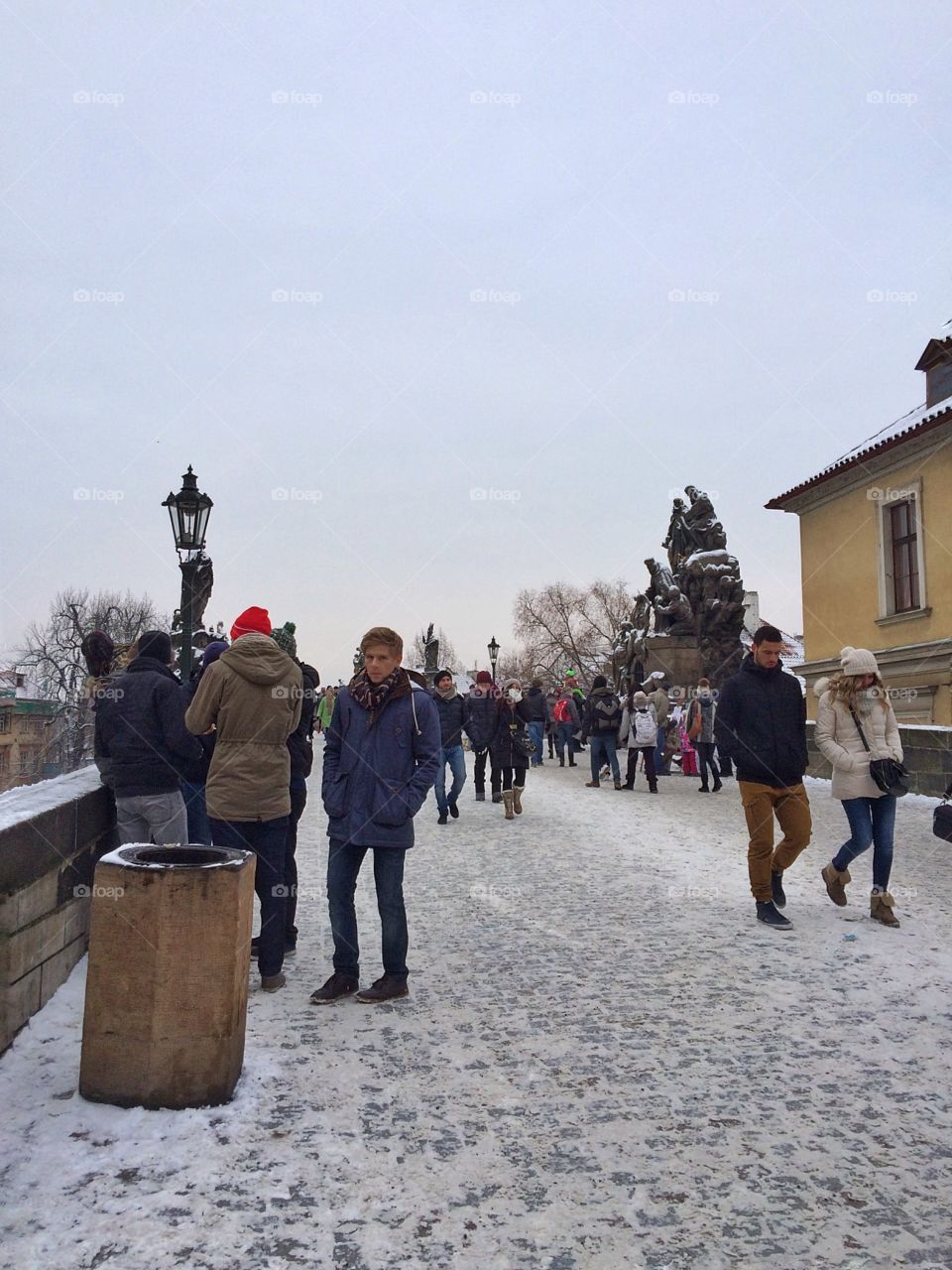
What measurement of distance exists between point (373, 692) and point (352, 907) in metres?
1.07

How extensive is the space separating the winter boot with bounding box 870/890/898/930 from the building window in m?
17.3

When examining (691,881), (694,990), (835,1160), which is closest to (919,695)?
(691,881)

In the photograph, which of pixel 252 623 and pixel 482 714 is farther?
pixel 482 714

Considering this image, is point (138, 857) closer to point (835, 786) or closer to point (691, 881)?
point (835, 786)

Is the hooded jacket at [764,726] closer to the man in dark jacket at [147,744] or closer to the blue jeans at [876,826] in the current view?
the blue jeans at [876,826]

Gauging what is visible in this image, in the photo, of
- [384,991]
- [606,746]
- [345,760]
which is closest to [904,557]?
[606,746]

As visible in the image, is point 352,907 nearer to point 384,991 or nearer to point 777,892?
point 384,991

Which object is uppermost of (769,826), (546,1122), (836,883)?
(769,826)

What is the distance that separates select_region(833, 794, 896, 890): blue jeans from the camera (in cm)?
661

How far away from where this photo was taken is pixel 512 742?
13367 mm

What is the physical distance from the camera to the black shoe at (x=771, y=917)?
643 cm

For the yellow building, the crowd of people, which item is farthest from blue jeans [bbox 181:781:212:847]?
the yellow building

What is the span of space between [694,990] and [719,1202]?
2.17 metres

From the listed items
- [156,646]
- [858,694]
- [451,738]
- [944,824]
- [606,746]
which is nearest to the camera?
[156,646]
